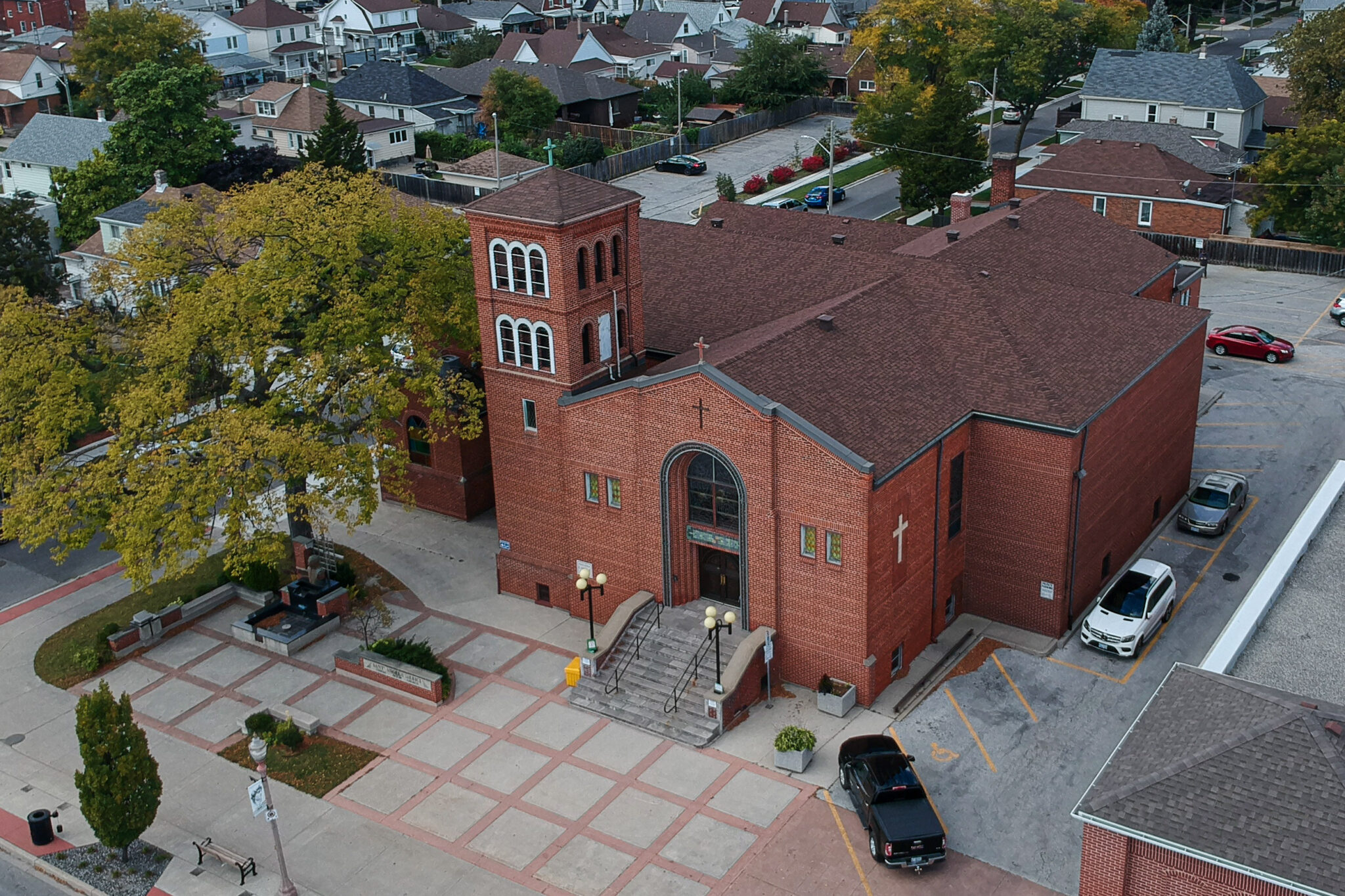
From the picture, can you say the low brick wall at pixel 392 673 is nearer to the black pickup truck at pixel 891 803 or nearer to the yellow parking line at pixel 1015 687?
the black pickup truck at pixel 891 803

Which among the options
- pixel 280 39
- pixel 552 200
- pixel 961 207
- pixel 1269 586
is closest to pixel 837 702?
pixel 1269 586

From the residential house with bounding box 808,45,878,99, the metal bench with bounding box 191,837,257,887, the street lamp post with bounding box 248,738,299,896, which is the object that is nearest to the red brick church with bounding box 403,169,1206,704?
the metal bench with bounding box 191,837,257,887

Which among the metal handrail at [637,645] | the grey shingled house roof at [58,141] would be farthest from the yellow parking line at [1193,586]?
the grey shingled house roof at [58,141]

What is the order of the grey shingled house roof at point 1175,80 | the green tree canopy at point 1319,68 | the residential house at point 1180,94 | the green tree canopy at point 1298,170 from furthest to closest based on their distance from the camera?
the grey shingled house roof at point 1175,80, the residential house at point 1180,94, the green tree canopy at point 1319,68, the green tree canopy at point 1298,170

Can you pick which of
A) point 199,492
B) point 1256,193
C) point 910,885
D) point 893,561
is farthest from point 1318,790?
point 1256,193

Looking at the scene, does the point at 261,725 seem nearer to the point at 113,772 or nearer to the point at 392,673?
the point at 392,673

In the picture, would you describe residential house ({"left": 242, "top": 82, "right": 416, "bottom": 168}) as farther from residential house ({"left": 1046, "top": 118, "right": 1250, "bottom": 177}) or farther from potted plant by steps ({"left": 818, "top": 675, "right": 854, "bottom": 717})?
potted plant by steps ({"left": 818, "top": 675, "right": 854, "bottom": 717})

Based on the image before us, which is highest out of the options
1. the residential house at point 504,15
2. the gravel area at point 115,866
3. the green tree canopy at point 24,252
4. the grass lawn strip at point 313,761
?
the residential house at point 504,15
